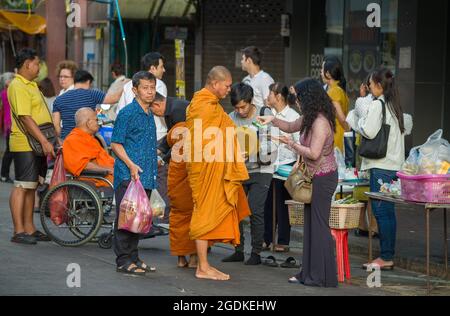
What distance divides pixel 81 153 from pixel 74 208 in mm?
612

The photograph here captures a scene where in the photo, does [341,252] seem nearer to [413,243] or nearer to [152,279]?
[152,279]

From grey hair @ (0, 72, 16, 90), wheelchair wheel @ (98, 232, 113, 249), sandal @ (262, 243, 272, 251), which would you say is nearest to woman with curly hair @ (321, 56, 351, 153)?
sandal @ (262, 243, 272, 251)

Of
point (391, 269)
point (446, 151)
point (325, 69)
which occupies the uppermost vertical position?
point (325, 69)

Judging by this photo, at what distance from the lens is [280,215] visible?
11.4 metres

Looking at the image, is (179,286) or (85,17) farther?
(85,17)

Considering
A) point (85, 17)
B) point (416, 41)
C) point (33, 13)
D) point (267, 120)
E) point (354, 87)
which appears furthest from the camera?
point (33, 13)

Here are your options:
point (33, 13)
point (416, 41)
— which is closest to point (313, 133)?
point (416, 41)

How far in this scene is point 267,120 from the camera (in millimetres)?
9836

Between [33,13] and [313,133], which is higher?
[33,13]

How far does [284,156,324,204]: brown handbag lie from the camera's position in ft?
30.5

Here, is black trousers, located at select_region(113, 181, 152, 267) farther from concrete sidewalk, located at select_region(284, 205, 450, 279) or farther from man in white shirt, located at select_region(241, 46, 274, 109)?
man in white shirt, located at select_region(241, 46, 274, 109)

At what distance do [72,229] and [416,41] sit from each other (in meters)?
7.06

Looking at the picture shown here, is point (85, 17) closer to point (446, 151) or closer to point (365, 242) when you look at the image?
point (365, 242)

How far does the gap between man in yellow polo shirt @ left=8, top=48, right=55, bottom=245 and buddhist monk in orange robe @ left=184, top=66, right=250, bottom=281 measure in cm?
233
